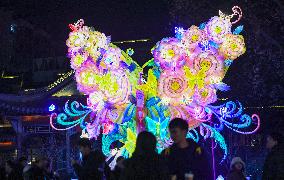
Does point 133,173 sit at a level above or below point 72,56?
below

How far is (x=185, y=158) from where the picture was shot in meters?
5.18

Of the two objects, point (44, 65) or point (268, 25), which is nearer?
point (268, 25)

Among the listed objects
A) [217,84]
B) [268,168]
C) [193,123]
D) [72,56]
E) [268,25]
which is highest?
[268,25]

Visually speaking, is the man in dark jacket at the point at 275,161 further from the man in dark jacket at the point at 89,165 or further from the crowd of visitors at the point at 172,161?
the man in dark jacket at the point at 89,165

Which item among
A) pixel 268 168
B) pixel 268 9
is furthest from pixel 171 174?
pixel 268 9

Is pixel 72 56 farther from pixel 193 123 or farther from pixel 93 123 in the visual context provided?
pixel 193 123

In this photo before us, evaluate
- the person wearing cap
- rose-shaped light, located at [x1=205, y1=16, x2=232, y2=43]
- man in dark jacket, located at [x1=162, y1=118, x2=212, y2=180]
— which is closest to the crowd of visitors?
man in dark jacket, located at [x1=162, y1=118, x2=212, y2=180]

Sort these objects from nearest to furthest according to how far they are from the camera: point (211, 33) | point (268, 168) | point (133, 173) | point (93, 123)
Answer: point (133, 173) < point (268, 168) < point (211, 33) < point (93, 123)

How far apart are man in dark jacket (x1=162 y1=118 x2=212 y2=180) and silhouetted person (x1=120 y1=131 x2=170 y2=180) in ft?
2.00

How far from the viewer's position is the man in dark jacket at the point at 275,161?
6516 millimetres

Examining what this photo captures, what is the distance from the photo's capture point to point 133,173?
457cm

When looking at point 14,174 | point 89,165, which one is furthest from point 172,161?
point 14,174

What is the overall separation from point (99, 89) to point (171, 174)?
7935 millimetres

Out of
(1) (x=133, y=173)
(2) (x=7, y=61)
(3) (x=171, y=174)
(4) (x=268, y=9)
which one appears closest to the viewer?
(1) (x=133, y=173)
